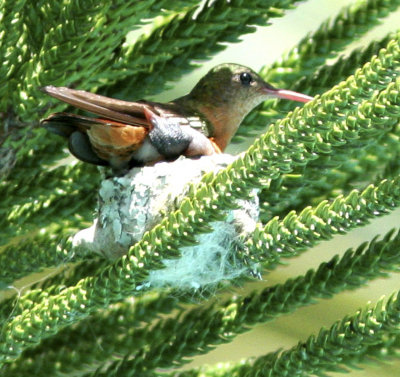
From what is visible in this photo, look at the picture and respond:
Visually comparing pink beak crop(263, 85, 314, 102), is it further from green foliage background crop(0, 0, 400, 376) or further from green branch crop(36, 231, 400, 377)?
green branch crop(36, 231, 400, 377)

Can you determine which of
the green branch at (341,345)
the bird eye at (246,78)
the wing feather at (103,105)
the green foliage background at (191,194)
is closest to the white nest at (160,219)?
the green foliage background at (191,194)

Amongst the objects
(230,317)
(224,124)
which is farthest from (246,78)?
(230,317)

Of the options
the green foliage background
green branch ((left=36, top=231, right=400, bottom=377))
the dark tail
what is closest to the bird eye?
the green foliage background

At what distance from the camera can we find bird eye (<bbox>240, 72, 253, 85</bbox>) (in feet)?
9.56

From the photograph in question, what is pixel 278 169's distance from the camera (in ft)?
5.10

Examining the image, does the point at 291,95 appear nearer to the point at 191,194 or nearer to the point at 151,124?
the point at 151,124

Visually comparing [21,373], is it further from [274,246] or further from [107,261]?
[274,246]

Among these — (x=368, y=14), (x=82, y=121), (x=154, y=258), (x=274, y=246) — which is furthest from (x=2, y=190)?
(x=368, y=14)

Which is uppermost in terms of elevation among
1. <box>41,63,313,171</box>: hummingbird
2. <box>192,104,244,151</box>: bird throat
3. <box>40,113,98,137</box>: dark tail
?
<box>40,113,98,137</box>: dark tail

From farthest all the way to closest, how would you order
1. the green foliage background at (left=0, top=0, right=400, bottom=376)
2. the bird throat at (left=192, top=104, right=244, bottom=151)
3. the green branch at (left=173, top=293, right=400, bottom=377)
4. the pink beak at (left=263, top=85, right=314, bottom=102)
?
the bird throat at (left=192, top=104, right=244, bottom=151)
the pink beak at (left=263, top=85, right=314, bottom=102)
the green branch at (left=173, top=293, right=400, bottom=377)
the green foliage background at (left=0, top=0, right=400, bottom=376)

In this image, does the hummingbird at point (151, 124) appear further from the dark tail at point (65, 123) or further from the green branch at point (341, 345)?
the green branch at point (341, 345)

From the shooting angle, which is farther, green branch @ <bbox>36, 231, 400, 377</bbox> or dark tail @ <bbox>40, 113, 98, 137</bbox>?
dark tail @ <bbox>40, 113, 98, 137</bbox>

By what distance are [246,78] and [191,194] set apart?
1.31 meters

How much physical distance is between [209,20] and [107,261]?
0.71 metres
